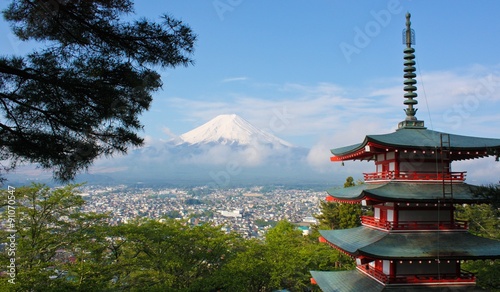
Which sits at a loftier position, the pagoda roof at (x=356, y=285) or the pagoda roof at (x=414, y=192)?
the pagoda roof at (x=414, y=192)

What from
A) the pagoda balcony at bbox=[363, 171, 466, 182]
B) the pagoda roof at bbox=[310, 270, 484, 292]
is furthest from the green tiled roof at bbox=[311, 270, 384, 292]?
the pagoda balcony at bbox=[363, 171, 466, 182]

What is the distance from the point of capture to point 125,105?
5801 mm

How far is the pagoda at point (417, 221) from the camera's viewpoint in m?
10.2

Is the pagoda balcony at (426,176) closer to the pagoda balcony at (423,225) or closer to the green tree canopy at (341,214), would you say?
the pagoda balcony at (423,225)

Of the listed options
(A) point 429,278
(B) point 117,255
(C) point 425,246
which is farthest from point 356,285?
(B) point 117,255

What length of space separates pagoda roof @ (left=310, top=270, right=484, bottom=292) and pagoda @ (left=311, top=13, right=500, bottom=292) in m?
0.03

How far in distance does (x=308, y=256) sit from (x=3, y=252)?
14.6 meters

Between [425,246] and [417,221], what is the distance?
0.92 meters

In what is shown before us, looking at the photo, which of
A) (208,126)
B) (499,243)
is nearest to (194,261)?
(499,243)

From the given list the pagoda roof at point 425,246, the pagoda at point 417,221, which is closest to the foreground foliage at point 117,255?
the pagoda at point 417,221

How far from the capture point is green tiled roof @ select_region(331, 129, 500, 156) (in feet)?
35.0

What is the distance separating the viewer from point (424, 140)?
11305mm

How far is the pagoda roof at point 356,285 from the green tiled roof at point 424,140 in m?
3.94

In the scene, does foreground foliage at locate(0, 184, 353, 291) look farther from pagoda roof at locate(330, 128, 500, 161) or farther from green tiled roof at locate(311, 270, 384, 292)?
pagoda roof at locate(330, 128, 500, 161)
